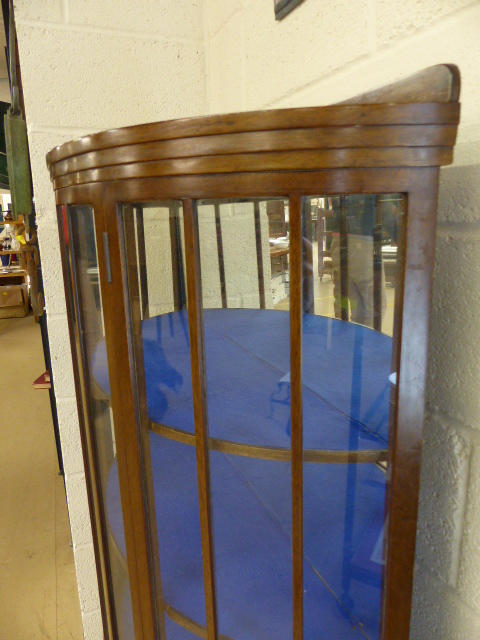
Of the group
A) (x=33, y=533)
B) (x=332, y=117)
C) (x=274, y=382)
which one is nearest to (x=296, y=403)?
(x=274, y=382)

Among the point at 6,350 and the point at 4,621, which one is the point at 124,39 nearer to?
the point at 4,621

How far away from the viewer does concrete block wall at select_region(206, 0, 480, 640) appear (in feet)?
1.73

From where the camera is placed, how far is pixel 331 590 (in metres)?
0.56

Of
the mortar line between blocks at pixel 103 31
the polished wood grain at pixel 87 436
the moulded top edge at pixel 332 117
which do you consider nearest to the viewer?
the moulded top edge at pixel 332 117

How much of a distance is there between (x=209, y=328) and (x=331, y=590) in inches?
12.9

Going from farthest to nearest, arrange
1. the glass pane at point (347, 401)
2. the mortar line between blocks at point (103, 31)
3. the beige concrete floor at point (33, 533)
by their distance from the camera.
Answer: the beige concrete floor at point (33, 533) < the mortar line between blocks at point (103, 31) < the glass pane at point (347, 401)

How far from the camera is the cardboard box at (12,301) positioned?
6.05 metres

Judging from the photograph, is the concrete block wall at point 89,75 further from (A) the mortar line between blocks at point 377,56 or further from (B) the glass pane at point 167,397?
(B) the glass pane at point 167,397

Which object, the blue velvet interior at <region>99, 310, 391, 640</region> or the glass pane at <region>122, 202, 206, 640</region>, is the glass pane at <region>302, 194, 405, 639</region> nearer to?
the blue velvet interior at <region>99, 310, 391, 640</region>

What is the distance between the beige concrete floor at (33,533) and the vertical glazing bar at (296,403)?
1358 mm

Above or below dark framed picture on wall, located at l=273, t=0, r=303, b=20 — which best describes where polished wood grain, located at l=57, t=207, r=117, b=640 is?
below

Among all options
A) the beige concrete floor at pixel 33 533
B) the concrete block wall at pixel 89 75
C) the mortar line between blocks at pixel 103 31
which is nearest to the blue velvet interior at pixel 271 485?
the concrete block wall at pixel 89 75

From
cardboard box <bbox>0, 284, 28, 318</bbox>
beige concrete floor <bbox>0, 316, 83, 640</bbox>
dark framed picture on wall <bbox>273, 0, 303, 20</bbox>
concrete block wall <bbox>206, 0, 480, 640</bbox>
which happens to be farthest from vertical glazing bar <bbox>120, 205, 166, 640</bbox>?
cardboard box <bbox>0, 284, 28, 318</bbox>

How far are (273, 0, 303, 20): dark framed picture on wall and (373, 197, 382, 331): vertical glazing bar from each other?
1.63 feet
